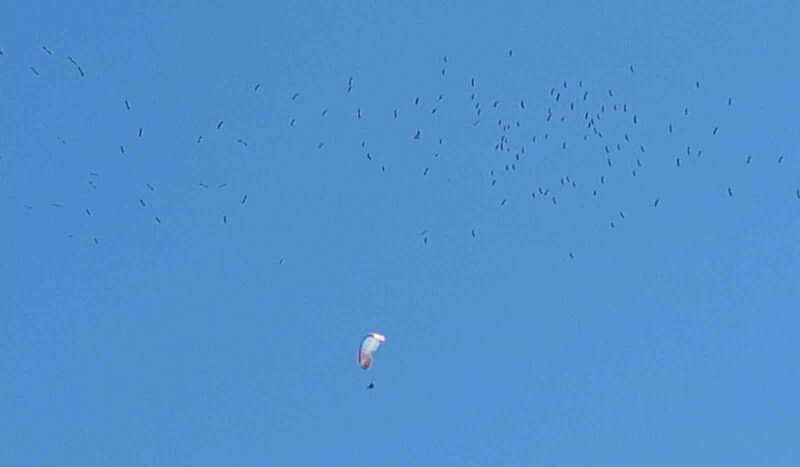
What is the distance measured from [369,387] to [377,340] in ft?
5.60

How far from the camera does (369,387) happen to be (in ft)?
168

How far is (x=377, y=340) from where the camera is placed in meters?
52.6
